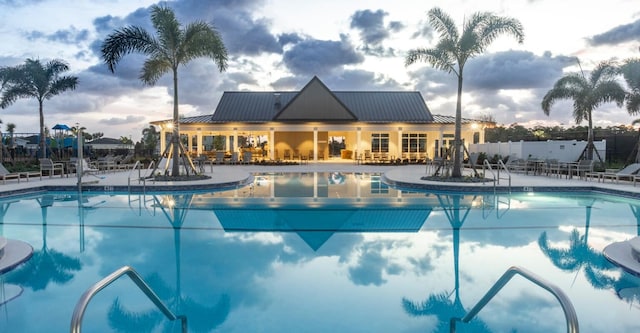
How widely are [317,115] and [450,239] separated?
2110 cm

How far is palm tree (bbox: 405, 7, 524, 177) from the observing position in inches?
560

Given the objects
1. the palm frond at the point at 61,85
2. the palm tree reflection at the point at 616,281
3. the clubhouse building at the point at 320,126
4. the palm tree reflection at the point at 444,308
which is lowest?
the palm tree reflection at the point at 444,308

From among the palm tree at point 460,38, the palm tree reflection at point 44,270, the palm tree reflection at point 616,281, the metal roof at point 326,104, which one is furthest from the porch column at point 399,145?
the palm tree reflection at point 44,270

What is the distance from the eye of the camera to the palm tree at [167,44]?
14.3 metres

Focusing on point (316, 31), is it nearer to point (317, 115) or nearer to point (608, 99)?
point (317, 115)

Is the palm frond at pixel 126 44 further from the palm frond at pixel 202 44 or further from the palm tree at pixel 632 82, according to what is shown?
the palm tree at pixel 632 82

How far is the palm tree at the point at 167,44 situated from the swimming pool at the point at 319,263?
235 inches

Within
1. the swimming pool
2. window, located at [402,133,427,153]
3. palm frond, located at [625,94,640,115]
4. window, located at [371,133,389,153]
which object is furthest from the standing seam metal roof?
the swimming pool

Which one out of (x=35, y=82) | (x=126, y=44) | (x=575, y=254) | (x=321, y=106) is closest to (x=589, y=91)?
(x=321, y=106)

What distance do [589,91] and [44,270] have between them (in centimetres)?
2317

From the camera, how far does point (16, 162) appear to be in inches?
826

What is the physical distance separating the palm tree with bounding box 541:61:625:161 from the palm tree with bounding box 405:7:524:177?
8.27 m

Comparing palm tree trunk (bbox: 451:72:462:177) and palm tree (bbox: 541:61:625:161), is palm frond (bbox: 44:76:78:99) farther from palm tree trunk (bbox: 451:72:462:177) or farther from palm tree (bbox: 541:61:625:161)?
palm tree (bbox: 541:61:625:161)

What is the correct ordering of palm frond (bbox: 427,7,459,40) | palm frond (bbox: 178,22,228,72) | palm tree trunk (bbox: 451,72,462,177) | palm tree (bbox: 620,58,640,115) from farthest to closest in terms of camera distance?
palm tree (bbox: 620,58,640,115), palm tree trunk (bbox: 451,72,462,177), palm frond (bbox: 178,22,228,72), palm frond (bbox: 427,7,459,40)
